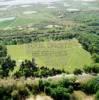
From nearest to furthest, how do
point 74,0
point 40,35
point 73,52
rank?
point 73,52 → point 40,35 → point 74,0

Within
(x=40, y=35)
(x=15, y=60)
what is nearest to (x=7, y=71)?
(x=15, y=60)

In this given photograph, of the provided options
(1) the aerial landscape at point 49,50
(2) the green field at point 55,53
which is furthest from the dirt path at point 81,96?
(2) the green field at point 55,53

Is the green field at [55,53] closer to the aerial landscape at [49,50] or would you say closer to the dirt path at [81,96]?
the aerial landscape at [49,50]

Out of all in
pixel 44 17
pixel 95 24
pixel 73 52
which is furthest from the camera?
pixel 44 17

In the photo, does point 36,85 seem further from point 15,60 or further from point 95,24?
point 95,24

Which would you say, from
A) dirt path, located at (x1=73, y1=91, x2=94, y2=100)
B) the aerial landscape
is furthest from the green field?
dirt path, located at (x1=73, y1=91, x2=94, y2=100)

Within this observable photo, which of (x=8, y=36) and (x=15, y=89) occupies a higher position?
(x=15, y=89)

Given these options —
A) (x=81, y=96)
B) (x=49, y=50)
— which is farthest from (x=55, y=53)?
(x=81, y=96)
